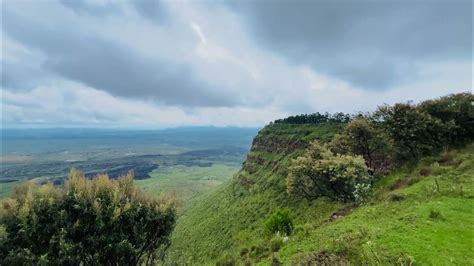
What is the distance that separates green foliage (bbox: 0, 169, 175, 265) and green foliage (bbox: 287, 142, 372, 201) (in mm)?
15994

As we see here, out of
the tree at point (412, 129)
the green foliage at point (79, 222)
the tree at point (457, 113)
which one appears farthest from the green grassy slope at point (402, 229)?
the green foliage at point (79, 222)

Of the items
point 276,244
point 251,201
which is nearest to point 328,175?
point 276,244

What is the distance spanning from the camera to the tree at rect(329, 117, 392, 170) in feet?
120

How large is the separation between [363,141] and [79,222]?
3159cm

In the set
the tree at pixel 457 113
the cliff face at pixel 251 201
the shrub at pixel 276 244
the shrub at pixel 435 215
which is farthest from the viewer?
the cliff face at pixel 251 201

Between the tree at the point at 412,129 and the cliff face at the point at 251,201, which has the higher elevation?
the tree at the point at 412,129

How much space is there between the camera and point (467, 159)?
949 inches

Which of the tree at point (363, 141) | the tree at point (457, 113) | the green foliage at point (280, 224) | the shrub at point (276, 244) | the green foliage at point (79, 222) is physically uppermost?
the tree at point (457, 113)

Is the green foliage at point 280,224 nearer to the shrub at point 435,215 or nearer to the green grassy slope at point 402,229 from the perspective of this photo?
the green grassy slope at point 402,229

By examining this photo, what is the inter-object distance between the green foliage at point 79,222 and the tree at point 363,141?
85.0ft

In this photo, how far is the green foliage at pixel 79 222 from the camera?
581 inches

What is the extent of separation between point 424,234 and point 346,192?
16.0 meters

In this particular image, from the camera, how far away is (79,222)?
15.8 meters

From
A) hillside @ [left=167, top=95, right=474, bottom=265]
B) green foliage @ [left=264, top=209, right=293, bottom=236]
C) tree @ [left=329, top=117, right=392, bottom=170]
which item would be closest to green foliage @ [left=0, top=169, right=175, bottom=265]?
hillside @ [left=167, top=95, right=474, bottom=265]
